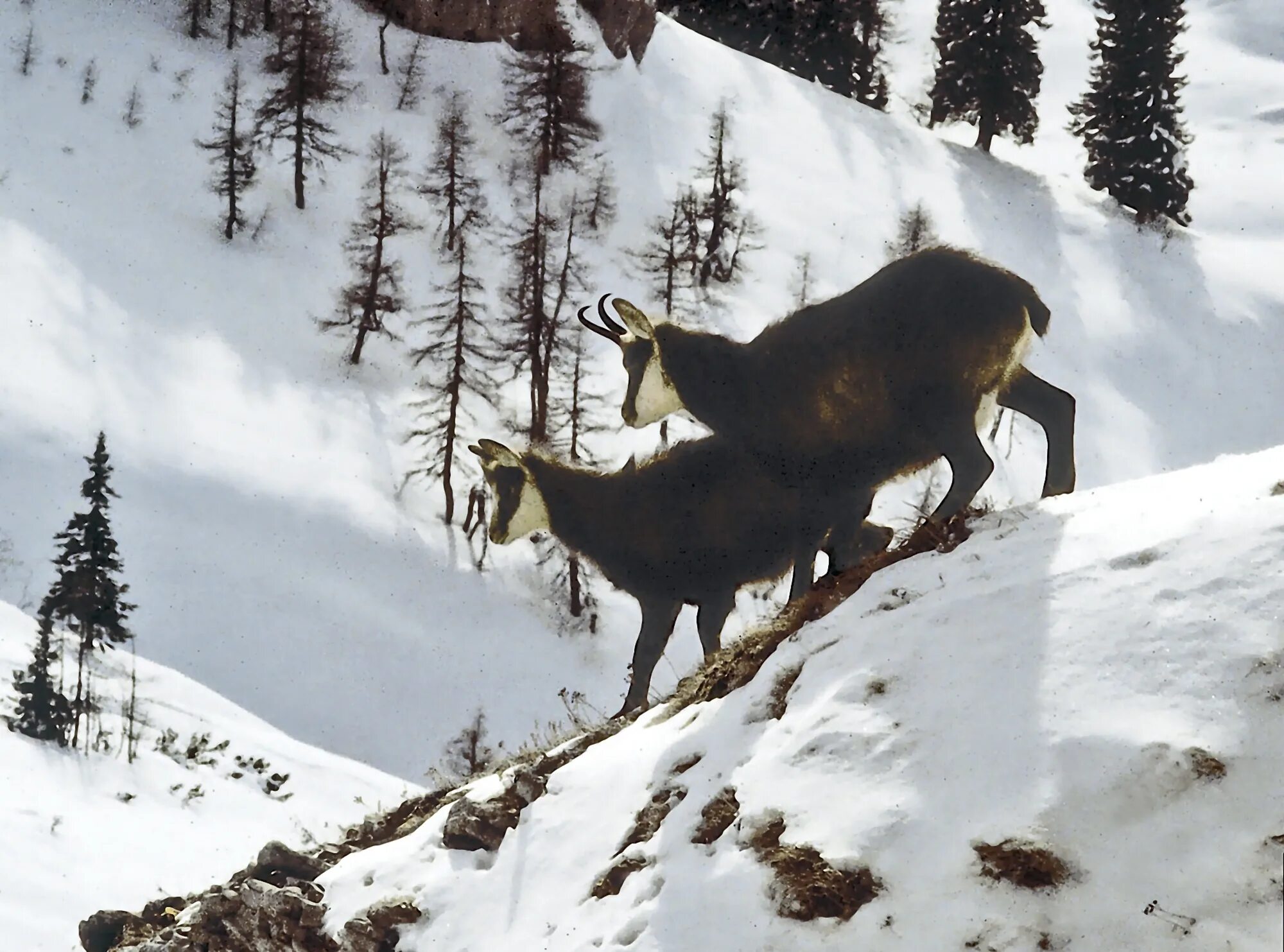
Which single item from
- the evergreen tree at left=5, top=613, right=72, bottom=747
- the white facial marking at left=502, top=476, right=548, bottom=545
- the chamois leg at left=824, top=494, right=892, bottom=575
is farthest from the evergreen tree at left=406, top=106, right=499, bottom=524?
the chamois leg at left=824, top=494, right=892, bottom=575

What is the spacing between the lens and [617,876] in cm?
659

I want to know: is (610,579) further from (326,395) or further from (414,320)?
(414,320)

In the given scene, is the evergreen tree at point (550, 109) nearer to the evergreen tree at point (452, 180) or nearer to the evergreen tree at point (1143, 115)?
the evergreen tree at point (452, 180)

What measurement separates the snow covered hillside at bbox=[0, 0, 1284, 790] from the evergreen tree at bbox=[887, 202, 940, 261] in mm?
638

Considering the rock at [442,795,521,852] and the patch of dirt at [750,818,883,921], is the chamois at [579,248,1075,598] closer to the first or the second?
the rock at [442,795,521,852]

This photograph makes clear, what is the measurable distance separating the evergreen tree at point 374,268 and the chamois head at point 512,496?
25.6m

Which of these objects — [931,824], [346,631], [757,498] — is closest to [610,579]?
[757,498]

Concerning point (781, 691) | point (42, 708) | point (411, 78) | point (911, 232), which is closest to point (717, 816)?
point (781, 691)

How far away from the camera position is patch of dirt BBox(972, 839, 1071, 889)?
509 cm

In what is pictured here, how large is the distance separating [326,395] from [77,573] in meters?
12.5

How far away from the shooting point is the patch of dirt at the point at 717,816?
6.30 meters

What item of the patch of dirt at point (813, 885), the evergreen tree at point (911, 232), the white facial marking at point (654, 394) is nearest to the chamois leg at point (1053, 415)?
the white facial marking at point (654, 394)

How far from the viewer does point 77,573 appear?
22.9 m

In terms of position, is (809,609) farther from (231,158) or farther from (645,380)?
(231,158)
